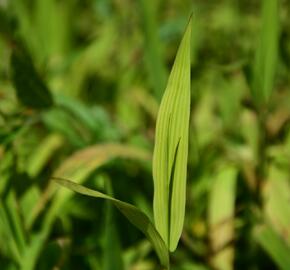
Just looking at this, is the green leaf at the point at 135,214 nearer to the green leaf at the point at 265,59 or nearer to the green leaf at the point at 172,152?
the green leaf at the point at 172,152

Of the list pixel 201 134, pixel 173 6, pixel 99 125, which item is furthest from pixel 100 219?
pixel 173 6

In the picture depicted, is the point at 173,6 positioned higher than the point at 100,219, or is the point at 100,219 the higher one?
the point at 173,6

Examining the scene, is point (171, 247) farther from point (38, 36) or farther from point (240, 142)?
point (38, 36)

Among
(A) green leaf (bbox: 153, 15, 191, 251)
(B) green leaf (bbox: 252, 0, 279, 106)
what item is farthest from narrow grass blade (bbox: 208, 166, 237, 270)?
(A) green leaf (bbox: 153, 15, 191, 251)

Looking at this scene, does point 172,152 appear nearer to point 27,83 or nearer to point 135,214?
point 135,214

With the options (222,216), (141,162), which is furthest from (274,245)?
(141,162)

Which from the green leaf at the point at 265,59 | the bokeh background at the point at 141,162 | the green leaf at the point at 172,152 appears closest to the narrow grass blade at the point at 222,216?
the bokeh background at the point at 141,162
